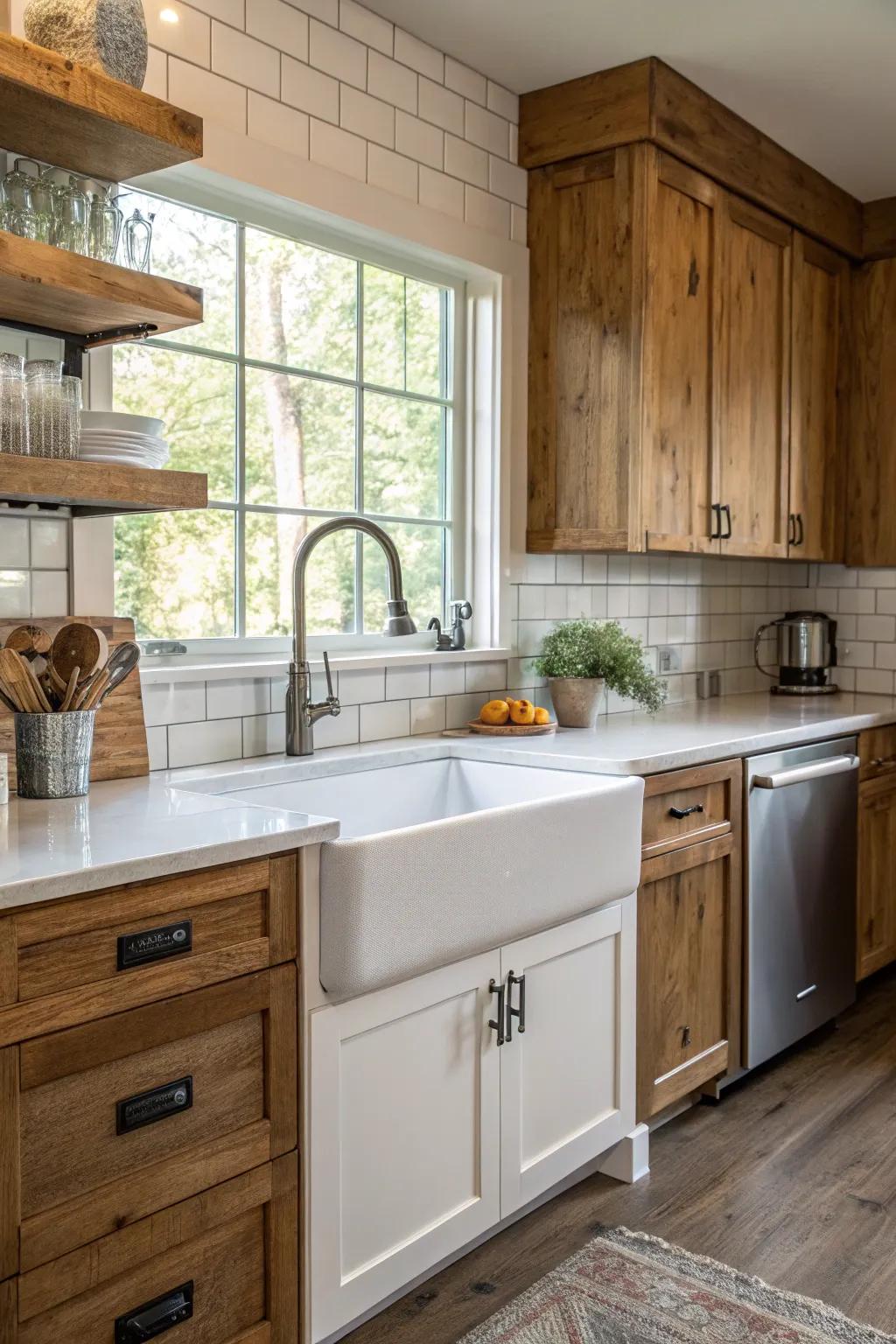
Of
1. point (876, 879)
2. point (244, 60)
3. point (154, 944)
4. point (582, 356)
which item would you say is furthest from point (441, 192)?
point (876, 879)

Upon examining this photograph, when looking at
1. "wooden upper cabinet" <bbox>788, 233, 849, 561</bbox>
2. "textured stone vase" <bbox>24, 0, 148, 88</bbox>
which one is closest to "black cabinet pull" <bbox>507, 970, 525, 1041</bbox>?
"textured stone vase" <bbox>24, 0, 148, 88</bbox>

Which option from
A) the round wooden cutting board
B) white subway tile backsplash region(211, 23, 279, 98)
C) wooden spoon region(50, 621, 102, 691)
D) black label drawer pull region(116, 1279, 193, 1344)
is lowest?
black label drawer pull region(116, 1279, 193, 1344)

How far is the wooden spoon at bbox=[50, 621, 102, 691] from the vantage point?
1.92m

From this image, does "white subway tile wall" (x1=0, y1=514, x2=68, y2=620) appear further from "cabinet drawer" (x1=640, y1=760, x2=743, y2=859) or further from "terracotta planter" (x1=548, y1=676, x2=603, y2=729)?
"terracotta planter" (x1=548, y1=676, x2=603, y2=729)

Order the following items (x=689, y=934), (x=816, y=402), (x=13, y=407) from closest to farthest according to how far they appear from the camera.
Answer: (x=13, y=407) → (x=689, y=934) → (x=816, y=402)

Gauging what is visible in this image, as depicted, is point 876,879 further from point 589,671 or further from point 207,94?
point 207,94

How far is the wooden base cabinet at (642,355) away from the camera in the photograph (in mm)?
3057

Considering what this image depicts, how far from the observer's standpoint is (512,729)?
9.48 ft

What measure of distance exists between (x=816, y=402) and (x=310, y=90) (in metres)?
2.17

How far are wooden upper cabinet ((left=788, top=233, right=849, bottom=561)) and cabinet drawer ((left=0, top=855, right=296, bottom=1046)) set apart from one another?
271cm

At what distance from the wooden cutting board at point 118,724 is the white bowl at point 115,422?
0.37 m

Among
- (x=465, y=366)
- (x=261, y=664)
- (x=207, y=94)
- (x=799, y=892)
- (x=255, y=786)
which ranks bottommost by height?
(x=799, y=892)

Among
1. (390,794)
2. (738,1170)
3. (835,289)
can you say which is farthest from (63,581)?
(835,289)

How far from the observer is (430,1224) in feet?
6.57
